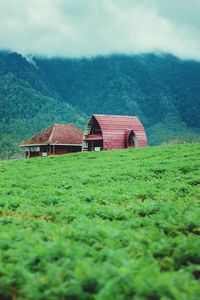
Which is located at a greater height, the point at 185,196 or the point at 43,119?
→ the point at 43,119

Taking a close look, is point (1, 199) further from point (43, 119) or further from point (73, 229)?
point (43, 119)

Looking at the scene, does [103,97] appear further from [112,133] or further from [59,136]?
[112,133]

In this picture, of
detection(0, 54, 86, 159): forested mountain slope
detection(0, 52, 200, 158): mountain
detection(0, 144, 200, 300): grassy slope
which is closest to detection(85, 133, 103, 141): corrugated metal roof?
detection(0, 54, 86, 159): forested mountain slope

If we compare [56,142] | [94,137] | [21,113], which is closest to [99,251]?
[94,137]

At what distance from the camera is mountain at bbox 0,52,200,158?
121 metres

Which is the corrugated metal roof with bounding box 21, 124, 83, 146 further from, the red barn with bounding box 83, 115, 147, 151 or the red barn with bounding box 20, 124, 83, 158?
the red barn with bounding box 83, 115, 147, 151

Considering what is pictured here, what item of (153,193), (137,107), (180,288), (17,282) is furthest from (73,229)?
(137,107)

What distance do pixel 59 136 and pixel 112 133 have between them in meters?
8.58

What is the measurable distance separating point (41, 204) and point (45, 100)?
11996 centimetres

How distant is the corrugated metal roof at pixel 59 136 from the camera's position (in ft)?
210

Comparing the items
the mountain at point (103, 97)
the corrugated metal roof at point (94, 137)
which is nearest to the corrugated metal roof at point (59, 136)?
the corrugated metal roof at point (94, 137)

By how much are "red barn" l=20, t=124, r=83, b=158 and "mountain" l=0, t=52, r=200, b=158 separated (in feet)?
109

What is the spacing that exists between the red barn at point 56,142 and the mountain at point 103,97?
33.3 metres

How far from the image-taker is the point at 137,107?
16800cm
